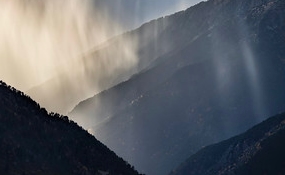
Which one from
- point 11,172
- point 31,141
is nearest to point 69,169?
point 31,141

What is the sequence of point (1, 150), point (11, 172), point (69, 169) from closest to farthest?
point (11, 172) < point (1, 150) < point (69, 169)

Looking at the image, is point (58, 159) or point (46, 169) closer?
point (46, 169)

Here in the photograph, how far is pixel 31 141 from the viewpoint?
19950 cm

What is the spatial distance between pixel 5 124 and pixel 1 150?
68.4 feet

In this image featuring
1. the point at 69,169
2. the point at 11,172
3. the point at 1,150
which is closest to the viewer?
the point at 11,172

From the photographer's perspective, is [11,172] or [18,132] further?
[18,132]

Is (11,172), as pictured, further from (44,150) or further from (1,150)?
(44,150)

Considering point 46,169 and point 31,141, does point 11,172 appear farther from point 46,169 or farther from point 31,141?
point 31,141

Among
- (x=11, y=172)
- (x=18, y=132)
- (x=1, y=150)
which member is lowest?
(x=11, y=172)

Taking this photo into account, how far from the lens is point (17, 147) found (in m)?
188

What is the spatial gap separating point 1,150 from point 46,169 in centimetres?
1704

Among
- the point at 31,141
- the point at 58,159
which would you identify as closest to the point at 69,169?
the point at 58,159

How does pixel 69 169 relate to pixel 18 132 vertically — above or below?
below

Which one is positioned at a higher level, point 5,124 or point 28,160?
point 5,124
